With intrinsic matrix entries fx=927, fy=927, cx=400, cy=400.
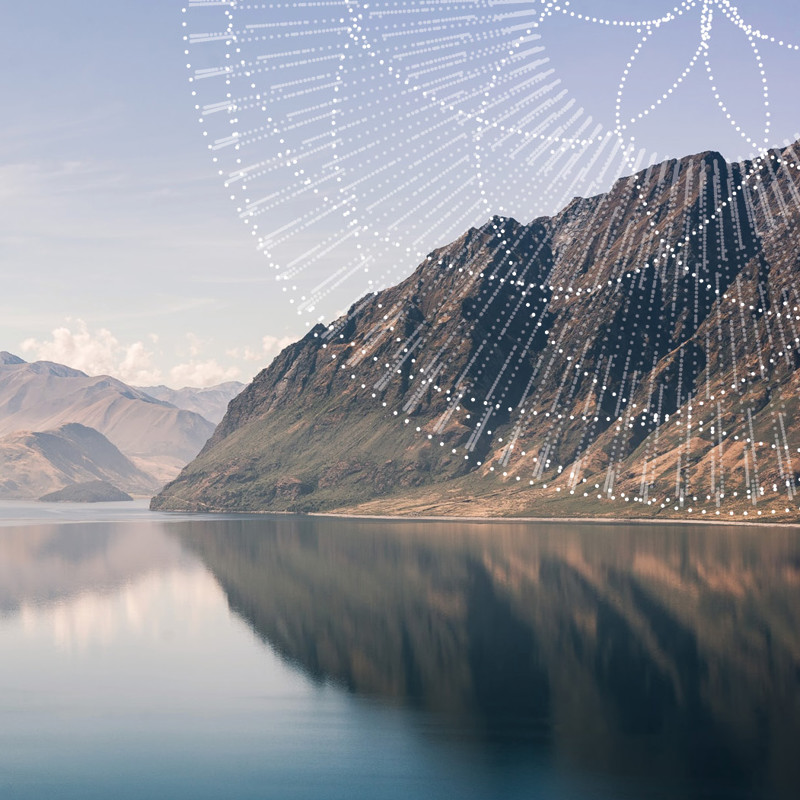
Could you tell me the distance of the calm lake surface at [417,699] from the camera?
80.9 meters

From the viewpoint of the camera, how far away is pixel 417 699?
352 ft

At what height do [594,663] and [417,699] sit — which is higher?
[417,699]

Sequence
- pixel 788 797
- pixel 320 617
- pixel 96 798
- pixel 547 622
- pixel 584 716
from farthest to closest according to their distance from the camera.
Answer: pixel 320 617, pixel 547 622, pixel 584 716, pixel 96 798, pixel 788 797

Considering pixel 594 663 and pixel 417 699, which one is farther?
pixel 594 663

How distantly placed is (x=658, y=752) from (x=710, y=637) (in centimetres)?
5581

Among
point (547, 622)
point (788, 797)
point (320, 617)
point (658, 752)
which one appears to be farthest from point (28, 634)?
point (788, 797)

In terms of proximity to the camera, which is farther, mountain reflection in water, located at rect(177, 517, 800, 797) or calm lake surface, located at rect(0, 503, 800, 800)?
mountain reflection in water, located at rect(177, 517, 800, 797)

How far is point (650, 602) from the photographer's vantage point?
553 ft

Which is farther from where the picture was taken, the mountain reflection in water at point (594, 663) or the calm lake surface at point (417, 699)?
the mountain reflection in water at point (594, 663)

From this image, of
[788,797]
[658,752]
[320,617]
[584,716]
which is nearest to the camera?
[788,797]

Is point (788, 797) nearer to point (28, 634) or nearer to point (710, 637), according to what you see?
point (710, 637)

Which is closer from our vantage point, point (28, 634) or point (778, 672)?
point (778, 672)

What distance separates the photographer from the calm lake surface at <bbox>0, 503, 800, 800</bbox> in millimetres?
80938

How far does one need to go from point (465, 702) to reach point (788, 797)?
130 feet
